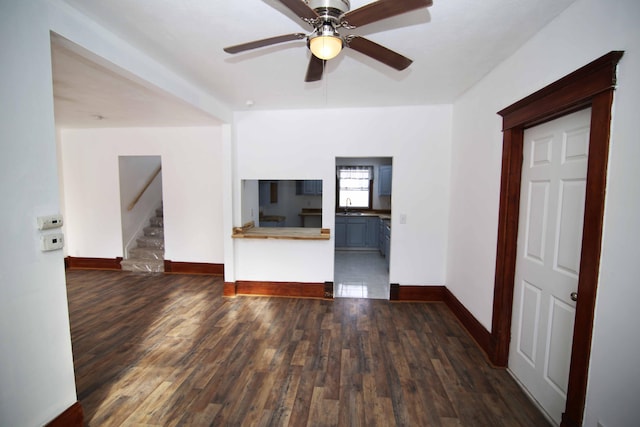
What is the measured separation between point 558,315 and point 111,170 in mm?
6359

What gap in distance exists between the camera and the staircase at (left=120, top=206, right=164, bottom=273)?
4.90 metres

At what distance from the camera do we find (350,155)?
3.71m

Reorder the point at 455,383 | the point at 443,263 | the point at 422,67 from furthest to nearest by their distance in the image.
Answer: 1. the point at 443,263
2. the point at 422,67
3. the point at 455,383

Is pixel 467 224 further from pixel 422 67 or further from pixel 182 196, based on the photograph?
pixel 182 196

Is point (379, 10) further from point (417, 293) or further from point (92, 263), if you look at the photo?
point (92, 263)

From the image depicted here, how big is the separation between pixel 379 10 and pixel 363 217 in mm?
5393

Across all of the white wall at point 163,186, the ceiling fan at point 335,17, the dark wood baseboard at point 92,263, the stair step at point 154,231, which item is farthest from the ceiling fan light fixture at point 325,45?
the dark wood baseboard at point 92,263

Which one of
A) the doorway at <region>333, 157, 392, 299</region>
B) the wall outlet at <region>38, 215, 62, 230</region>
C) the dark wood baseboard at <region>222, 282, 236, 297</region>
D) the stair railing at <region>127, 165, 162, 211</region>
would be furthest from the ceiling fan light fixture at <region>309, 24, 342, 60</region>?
the stair railing at <region>127, 165, 162, 211</region>

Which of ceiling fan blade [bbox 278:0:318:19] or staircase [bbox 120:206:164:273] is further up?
ceiling fan blade [bbox 278:0:318:19]

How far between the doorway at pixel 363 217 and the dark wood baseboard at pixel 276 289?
112cm

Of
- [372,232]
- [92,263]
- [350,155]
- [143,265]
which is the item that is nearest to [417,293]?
[350,155]

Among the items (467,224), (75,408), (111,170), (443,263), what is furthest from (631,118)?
(111,170)

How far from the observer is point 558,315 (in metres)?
1.79

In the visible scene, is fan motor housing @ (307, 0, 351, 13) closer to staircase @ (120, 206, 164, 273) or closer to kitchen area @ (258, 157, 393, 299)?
kitchen area @ (258, 157, 393, 299)
